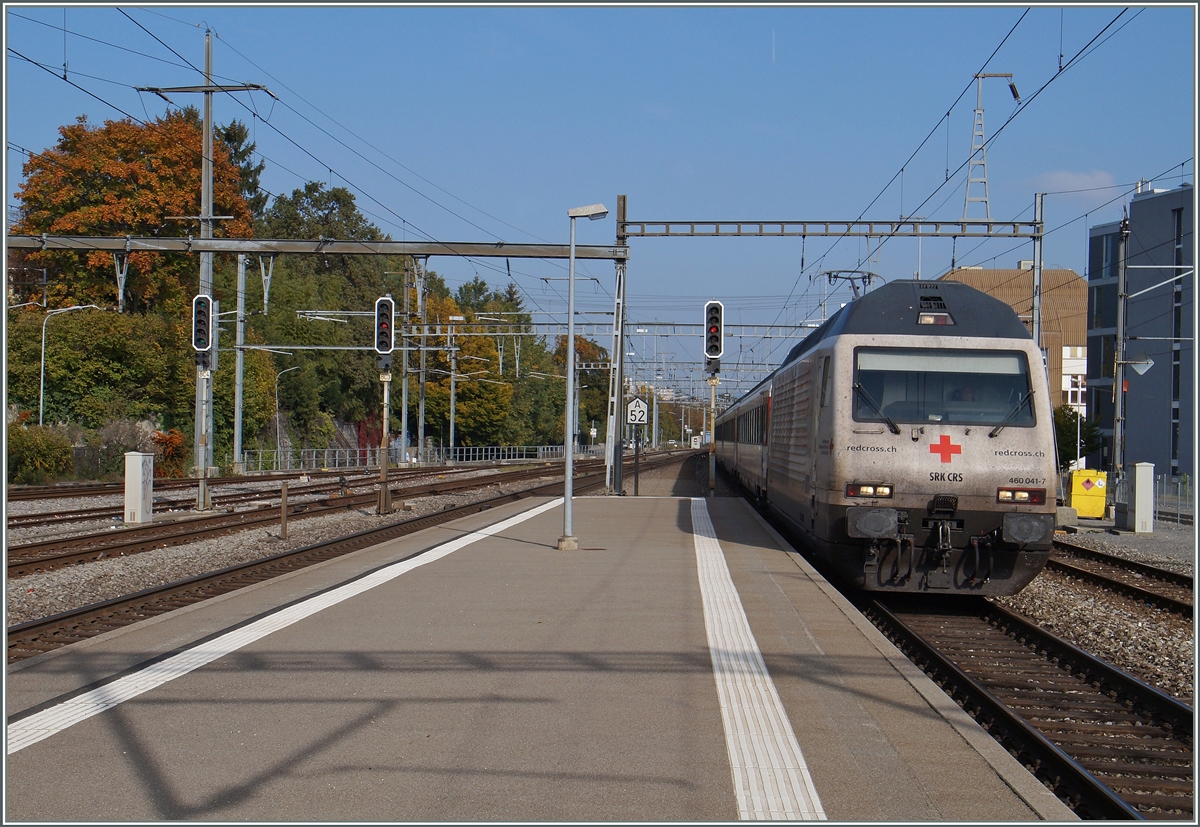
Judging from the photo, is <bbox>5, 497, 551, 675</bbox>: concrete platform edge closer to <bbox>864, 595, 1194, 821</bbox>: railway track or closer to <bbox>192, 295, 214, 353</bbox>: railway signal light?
<bbox>864, 595, 1194, 821</bbox>: railway track

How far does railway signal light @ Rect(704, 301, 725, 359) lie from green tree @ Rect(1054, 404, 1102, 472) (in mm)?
25410

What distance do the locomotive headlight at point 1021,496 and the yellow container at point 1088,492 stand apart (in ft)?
51.6

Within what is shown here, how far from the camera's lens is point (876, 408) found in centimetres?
1134

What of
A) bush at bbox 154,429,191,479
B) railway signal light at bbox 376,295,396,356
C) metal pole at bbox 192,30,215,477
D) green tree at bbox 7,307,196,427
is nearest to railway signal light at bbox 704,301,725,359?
railway signal light at bbox 376,295,396,356

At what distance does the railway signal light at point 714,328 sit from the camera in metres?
24.2

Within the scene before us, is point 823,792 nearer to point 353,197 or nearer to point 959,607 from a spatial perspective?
point 959,607

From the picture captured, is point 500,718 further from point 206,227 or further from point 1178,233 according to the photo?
point 1178,233

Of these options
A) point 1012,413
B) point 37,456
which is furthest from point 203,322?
point 1012,413

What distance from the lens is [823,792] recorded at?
4.88m

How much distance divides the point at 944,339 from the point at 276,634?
300 inches

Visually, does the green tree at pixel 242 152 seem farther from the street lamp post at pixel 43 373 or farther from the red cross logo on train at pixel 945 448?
the red cross logo on train at pixel 945 448

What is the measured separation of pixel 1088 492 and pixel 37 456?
30.7 meters

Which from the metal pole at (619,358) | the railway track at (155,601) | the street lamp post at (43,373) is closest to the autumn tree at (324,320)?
the street lamp post at (43,373)

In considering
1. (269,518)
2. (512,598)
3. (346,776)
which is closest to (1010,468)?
(512,598)
